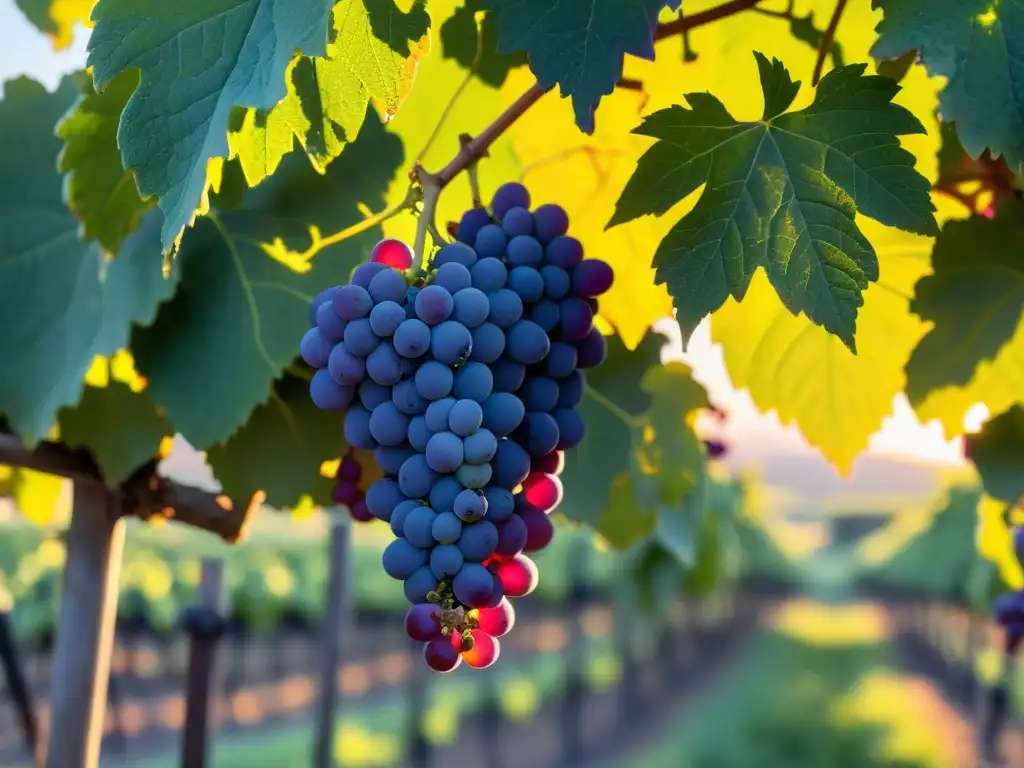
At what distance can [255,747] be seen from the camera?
869 centimetres

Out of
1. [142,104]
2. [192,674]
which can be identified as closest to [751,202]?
[142,104]

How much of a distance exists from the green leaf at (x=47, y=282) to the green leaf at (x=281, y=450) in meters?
0.18

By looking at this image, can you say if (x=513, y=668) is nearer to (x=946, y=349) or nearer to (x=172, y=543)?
(x=172, y=543)

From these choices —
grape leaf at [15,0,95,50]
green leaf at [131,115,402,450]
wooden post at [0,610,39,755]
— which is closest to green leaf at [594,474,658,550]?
green leaf at [131,115,402,450]

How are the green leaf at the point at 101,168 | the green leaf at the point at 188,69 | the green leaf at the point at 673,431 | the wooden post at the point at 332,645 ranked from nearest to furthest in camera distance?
the green leaf at the point at 188,69 < the green leaf at the point at 101,168 < the green leaf at the point at 673,431 < the wooden post at the point at 332,645

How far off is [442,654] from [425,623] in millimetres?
21

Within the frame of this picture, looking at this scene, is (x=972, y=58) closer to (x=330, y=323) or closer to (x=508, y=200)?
(x=508, y=200)

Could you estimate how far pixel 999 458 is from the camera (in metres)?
1.09

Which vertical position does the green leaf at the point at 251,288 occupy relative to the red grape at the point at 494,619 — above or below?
above

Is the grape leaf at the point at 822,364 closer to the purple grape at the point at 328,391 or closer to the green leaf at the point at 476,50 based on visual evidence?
the green leaf at the point at 476,50

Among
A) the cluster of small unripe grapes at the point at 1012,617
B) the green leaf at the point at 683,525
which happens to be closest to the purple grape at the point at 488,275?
the green leaf at the point at 683,525

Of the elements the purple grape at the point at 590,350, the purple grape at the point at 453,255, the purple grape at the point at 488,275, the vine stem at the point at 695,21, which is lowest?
the purple grape at the point at 590,350

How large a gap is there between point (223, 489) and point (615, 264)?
496 millimetres

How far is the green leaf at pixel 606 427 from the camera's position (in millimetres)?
1103
